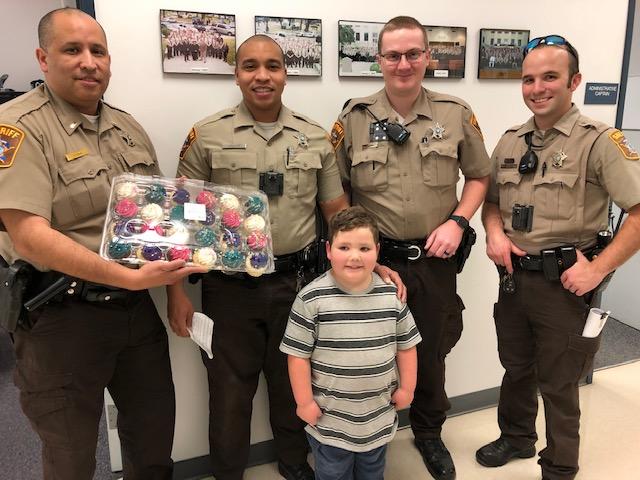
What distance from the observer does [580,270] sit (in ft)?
5.97

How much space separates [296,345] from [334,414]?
0.28m

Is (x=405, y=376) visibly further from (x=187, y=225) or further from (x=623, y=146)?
(x=623, y=146)

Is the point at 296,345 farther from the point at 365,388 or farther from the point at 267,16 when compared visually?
the point at 267,16

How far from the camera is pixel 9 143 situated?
4.37ft

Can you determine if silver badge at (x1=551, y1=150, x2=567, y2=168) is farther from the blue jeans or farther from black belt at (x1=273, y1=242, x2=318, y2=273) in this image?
the blue jeans

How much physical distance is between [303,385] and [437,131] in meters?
1.16

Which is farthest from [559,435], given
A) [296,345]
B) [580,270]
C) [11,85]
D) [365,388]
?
[11,85]

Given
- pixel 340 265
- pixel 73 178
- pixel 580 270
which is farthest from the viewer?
pixel 580 270

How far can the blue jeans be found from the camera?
1.70 m

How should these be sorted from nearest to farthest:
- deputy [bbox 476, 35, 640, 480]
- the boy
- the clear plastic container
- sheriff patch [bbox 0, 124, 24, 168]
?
sheriff patch [bbox 0, 124, 24, 168] → the clear plastic container → the boy → deputy [bbox 476, 35, 640, 480]

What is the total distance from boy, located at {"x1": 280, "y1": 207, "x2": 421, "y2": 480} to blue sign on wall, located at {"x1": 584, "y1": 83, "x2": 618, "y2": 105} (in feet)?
6.22

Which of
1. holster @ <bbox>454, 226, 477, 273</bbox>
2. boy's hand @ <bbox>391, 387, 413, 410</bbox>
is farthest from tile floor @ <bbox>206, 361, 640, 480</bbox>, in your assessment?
holster @ <bbox>454, 226, 477, 273</bbox>

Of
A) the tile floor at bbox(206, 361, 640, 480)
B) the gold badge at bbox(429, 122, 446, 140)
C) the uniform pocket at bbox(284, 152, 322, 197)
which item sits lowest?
the tile floor at bbox(206, 361, 640, 480)

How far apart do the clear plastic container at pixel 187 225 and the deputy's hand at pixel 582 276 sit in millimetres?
1128
